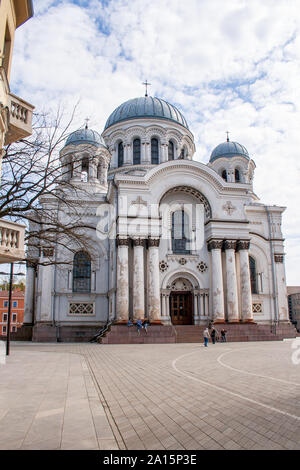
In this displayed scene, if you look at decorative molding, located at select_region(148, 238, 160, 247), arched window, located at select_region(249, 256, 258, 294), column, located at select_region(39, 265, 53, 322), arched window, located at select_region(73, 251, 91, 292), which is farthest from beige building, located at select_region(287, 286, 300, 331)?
column, located at select_region(39, 265, 53, 322)

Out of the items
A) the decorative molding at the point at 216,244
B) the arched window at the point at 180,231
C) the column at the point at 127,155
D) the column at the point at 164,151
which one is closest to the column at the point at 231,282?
the decorative molding at the point at 216,244

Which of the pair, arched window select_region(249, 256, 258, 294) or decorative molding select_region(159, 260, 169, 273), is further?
arched window select_region(249, 256, 258, 294)

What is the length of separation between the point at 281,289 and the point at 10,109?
90.2ft

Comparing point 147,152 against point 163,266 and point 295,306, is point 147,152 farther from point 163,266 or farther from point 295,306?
point 295,306

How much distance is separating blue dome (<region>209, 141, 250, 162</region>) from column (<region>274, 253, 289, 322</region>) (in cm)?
1109

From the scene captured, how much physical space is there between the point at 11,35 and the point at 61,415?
28.6ft

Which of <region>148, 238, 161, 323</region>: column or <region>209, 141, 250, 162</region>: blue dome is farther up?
<region>209, 141, 250, 162</region>: blue dome

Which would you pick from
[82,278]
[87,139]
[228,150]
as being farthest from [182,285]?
[228,150]

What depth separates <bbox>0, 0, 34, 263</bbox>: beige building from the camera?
8578 mm

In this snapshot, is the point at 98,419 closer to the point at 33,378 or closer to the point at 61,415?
the point at 61,415

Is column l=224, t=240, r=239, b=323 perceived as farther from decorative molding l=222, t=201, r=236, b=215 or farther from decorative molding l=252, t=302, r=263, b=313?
decorative molding l=252, t=302, r=263, b=313

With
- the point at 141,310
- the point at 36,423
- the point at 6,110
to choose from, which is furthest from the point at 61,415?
the point at 141,310

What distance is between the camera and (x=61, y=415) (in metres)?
6.38

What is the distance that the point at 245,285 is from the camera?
2872 cm
